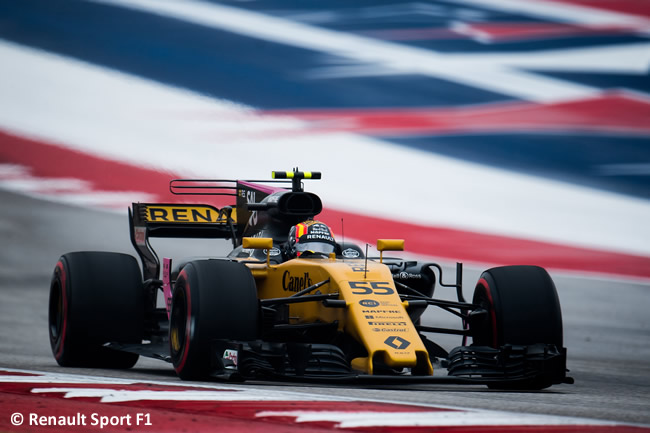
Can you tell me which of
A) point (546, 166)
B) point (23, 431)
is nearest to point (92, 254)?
point (23, 431)

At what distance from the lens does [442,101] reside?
25.9 metres

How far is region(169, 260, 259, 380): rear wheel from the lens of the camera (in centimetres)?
877

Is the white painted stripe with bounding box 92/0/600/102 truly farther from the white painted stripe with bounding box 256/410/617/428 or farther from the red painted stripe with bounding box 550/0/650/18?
the white painted stripe with bounding box 256/410/617/428

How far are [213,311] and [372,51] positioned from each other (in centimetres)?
1938

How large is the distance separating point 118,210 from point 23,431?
18.4 meters

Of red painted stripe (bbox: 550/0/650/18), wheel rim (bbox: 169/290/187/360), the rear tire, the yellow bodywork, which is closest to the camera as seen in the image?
the yellow bodywork

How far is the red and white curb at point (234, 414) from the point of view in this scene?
601 cm

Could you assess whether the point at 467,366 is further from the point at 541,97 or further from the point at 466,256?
the point at 541,97

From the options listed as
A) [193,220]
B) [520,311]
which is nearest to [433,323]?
[193,220]

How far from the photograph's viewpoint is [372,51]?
2738 centimetres

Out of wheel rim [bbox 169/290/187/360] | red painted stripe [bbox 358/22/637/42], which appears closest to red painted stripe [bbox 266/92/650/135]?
red painted stripe [bbox 358/22/637/42]

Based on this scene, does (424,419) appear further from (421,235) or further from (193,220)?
(421,235)

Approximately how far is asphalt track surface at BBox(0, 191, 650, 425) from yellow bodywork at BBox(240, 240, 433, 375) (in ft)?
0.93

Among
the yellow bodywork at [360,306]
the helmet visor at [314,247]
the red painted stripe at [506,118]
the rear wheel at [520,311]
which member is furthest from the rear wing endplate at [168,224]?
the red painted stripe at [506,118]
